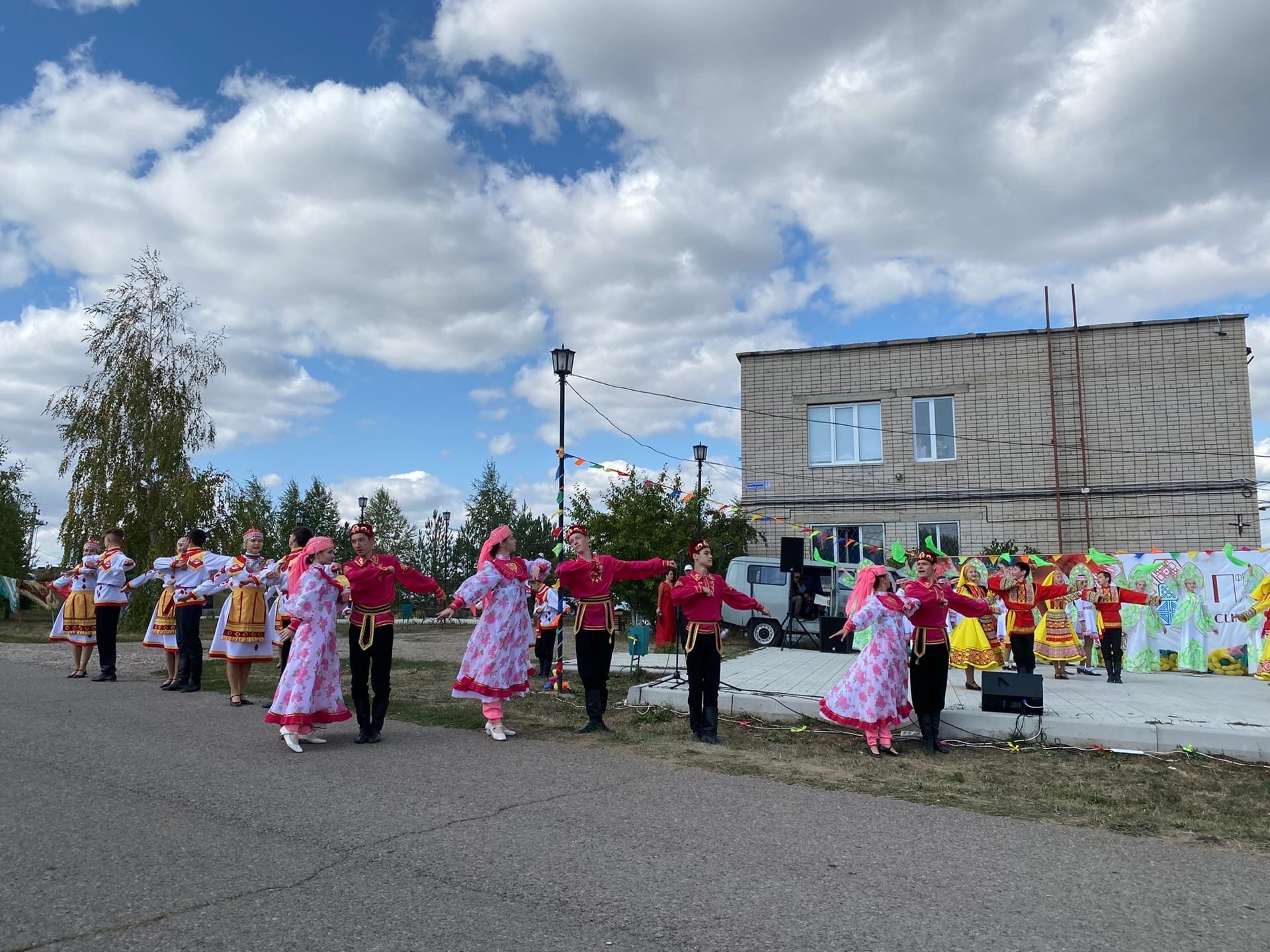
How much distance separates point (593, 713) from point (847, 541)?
14619 mm

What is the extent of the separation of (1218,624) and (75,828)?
1670cm

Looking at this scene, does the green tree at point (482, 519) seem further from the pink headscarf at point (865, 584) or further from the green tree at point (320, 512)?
the pink headscarf at point (865, 584)

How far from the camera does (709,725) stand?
8.50 meters

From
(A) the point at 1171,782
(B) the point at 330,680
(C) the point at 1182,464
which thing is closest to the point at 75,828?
(B) the point at 330,680

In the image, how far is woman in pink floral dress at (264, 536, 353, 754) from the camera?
760cm

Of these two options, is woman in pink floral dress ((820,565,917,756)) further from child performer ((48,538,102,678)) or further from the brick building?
the brick building

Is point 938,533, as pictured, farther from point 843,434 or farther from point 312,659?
point 312,659

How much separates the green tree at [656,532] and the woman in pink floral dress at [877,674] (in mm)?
14789

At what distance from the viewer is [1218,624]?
15.2 m

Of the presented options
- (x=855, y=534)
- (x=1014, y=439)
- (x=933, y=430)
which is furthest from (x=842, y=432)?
(x=1014, y=439)

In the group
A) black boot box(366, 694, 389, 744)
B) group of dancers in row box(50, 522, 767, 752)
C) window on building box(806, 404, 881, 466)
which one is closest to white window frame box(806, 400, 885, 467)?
window on building box(806, 404, 881, 466)

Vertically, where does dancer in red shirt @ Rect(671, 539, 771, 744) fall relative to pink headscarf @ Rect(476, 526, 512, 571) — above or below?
below

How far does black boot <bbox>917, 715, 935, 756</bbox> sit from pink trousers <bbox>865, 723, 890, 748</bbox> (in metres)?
0.35

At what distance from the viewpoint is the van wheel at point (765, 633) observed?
70.0ft
